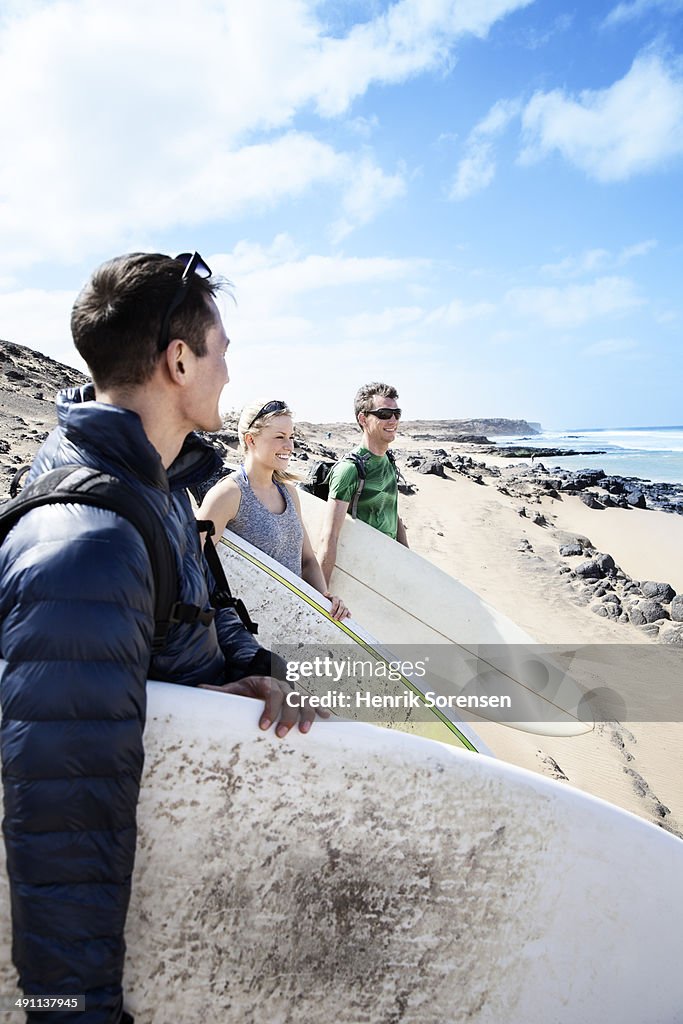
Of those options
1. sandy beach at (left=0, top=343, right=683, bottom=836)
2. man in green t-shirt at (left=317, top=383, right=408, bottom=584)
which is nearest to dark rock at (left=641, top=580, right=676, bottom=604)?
sandy beach at (left=0, top=343, right=683, bottom=836)

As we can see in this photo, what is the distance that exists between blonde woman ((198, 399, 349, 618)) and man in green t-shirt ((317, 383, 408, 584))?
0.55 m

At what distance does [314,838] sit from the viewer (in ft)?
4.97

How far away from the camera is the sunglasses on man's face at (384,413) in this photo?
402 centimetres

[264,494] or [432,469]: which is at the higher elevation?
[264,494]

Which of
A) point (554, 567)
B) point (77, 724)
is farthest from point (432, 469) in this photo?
point (77, 724)

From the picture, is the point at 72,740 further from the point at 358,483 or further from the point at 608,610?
the point at 608,610

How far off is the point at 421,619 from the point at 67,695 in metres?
3.91

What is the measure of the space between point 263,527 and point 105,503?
2157 millimetres

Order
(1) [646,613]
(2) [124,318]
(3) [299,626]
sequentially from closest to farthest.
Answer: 1. (2) [124,318]
2. (3) [299,626]
3. (1) [646,613]

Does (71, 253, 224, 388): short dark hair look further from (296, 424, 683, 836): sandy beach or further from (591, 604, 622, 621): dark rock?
(591, 604, 622, 621): dark rock

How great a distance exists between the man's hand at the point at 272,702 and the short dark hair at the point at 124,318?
740mm

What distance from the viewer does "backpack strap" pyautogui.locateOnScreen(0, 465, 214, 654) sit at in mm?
1074

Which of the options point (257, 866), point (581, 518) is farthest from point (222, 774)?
point (581, 518)

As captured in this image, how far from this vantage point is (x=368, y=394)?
4141 mm
